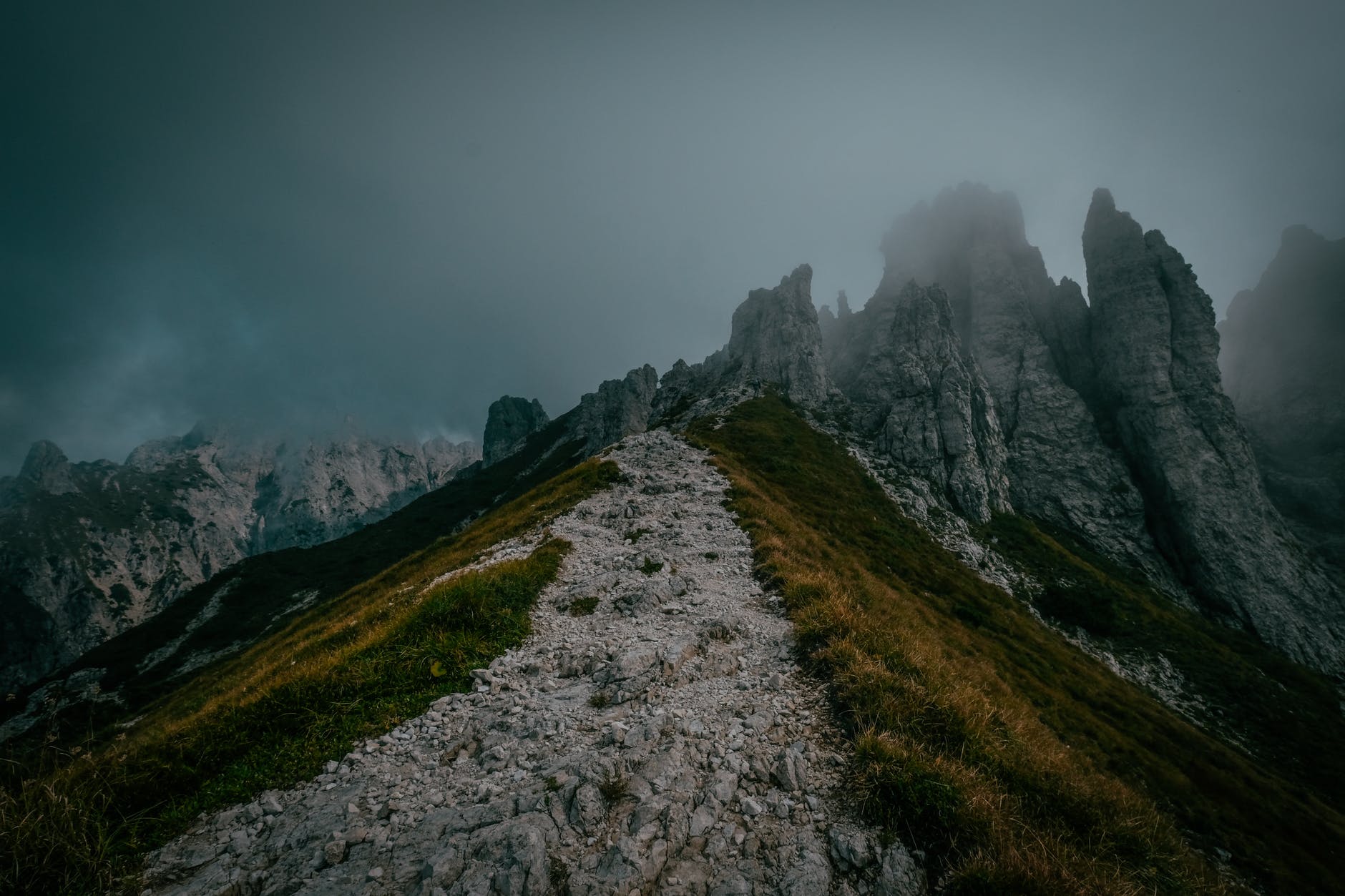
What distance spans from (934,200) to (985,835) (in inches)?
6972

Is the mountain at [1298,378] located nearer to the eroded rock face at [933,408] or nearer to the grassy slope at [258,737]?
the eroded rock face at [933,408]

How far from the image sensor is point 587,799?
6027 millimetres

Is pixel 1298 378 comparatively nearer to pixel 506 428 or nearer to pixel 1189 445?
pixel 1189 445

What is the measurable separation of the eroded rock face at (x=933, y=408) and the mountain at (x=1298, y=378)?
60.7 meters

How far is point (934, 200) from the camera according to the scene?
14100 centimetres

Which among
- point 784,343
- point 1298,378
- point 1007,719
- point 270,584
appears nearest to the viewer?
point 1007,719

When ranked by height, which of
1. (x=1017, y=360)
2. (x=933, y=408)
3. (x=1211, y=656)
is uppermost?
(x=1017, y=360)

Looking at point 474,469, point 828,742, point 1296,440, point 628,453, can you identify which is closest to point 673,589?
point 828,742

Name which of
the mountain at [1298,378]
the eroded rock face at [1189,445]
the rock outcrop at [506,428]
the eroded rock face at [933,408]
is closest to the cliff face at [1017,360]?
the eroded rock face at [933,408]

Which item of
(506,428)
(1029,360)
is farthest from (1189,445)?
(506,428)

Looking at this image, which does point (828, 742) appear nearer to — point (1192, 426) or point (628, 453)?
point (628, 453)

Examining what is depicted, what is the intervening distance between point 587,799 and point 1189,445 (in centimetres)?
10076

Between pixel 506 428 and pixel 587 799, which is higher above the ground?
pixel 506 428

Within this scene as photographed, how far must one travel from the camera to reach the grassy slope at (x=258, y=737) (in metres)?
4.99
